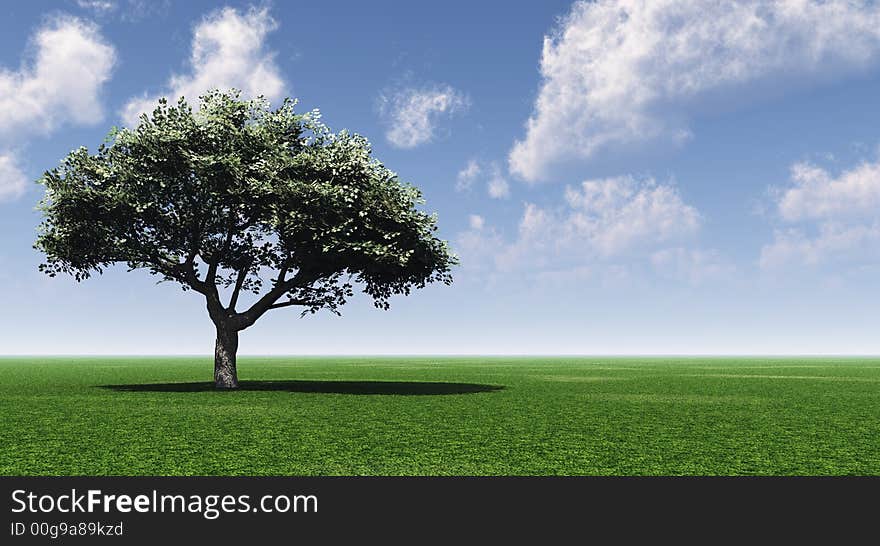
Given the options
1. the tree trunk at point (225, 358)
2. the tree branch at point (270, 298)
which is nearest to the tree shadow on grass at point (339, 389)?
the tree trunk at point (225, 358)

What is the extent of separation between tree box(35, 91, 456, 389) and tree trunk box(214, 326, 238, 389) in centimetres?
7

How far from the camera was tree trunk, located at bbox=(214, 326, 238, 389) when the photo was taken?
45438 millimetres

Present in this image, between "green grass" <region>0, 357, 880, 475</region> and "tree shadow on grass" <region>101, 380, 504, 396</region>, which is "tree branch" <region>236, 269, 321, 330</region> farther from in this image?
"green grass" <region>0, 357, 880, 475</region>

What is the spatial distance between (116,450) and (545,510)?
458 inches

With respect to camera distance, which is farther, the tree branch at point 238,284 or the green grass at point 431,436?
the tree branch at point 238,284

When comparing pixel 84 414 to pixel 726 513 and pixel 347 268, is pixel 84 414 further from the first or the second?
pixel 726 513

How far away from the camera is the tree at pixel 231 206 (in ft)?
133

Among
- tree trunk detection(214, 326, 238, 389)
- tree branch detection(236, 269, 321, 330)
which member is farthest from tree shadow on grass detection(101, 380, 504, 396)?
tree branch detection(236, 269, 321, 330)

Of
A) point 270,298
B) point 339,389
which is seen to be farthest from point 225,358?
point 339,389

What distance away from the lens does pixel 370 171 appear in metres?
41.4

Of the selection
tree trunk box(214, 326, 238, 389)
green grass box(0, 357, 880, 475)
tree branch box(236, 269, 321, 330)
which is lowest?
green grass box(0, 357, 880, 475)

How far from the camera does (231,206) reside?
43781 millimetres

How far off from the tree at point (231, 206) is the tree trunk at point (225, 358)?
0.07 metres

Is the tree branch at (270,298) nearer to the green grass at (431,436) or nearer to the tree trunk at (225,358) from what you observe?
the tree trunk at (225,358)
